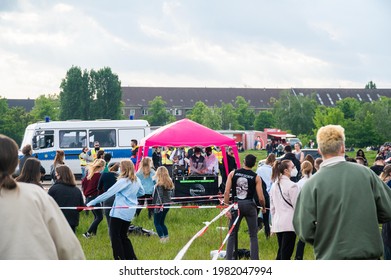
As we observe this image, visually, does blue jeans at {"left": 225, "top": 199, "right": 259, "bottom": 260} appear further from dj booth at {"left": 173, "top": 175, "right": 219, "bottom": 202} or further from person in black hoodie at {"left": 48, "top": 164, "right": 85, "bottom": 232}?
dj booth at {"left": 173, "top": 175, "right": 219, "bottom": 202}

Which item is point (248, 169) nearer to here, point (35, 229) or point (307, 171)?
point (307, 171)

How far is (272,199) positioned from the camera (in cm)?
1086

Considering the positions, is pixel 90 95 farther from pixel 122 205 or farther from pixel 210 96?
pixel 122 205

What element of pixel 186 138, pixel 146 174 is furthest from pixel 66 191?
pixel 186 138

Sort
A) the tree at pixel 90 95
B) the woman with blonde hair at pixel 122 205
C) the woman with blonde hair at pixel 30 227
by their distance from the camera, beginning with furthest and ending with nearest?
the tree at pixel 90 95 → the woman with blonde hair at pixel 122 205 → the woman with blonde hair at pixel 30 227

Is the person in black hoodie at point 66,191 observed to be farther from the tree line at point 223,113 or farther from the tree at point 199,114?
the tree at point 199,114

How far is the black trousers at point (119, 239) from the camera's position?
448 inches

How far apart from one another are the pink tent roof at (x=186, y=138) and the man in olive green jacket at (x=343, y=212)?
1682 cm

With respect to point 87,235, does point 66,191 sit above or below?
above

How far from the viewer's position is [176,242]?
48.0 ft

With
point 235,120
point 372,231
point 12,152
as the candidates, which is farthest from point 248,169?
point 235,120

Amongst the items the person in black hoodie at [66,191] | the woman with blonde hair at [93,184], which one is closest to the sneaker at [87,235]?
the woman with blonde hair at [93,184]

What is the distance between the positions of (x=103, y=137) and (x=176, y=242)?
72.1ft

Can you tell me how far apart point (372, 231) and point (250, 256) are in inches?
249
